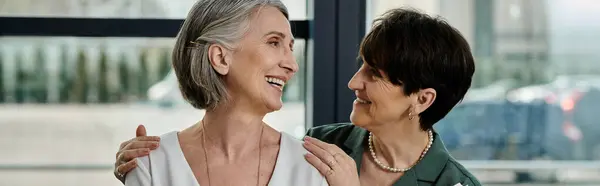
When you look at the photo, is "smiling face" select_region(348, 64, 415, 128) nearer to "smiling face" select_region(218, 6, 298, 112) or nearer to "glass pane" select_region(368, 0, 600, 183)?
"smiling face" select_region(218, 6, 298, 112)

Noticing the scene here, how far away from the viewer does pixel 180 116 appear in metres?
2.79

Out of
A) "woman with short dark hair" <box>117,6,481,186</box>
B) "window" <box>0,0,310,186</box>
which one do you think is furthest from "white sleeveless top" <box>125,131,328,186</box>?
"window" <box>0,0,310,186</box>

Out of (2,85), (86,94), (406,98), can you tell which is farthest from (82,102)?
(406,98)

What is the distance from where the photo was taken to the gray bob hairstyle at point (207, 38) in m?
1.74

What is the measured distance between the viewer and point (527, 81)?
285cm

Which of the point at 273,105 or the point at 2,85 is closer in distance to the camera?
the point at 273,105

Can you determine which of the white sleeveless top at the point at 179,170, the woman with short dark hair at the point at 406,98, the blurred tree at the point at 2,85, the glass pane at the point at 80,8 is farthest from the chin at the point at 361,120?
the blurred tree at the point at 2,85

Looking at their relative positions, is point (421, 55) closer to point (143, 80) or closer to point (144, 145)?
point (144, 145)

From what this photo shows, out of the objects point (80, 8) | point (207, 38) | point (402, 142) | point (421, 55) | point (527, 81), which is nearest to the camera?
point (207, 38)

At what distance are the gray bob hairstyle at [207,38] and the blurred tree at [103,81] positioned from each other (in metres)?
1.00

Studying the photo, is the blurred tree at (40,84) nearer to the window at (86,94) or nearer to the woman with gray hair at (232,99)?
the window at (86,94)

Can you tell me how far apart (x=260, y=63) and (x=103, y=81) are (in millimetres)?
1130

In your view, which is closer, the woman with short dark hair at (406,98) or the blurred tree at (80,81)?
the woman with short dark hair at (406,98)

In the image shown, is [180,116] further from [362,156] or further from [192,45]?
[192,45]
